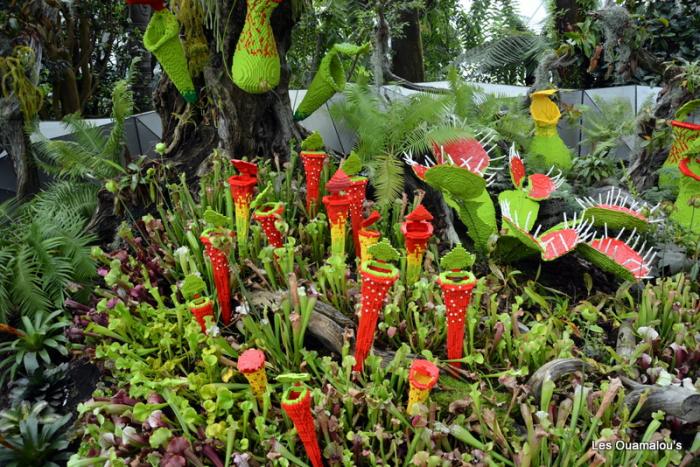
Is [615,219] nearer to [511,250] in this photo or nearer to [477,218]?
[511,250]

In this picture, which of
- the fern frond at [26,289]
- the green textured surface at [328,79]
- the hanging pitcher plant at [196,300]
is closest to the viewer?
the hanging pitcher plant at [196,300]

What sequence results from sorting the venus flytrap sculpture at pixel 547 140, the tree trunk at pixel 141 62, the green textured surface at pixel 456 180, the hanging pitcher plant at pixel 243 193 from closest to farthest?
the hanging pitcher plant at pixel 243 193 → the green textured surface at pixel 456 180 → the venus flytrap sculpture at pixel 547 140 → the tree trunk at pixel 141 62

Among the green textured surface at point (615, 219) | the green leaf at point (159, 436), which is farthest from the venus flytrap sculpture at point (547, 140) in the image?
the green leaf at point (159, 436)

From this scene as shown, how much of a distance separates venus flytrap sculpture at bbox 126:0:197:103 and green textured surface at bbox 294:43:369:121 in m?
0.72

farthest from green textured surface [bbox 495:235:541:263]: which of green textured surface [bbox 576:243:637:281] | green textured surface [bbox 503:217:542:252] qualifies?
green textured surface [bbox 576:243:637:281]

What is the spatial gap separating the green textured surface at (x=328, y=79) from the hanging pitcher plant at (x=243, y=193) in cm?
106

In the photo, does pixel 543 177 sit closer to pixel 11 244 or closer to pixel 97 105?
pixel 11 244

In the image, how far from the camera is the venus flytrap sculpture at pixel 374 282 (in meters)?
1.48

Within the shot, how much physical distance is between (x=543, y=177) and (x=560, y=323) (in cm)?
108

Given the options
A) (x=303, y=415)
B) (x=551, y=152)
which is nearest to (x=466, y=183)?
(x=303, y=415)

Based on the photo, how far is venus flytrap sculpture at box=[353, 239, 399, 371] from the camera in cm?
148

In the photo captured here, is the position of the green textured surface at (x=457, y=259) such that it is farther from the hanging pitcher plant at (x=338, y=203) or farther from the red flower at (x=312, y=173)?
the red flower at (x=312, y=173)

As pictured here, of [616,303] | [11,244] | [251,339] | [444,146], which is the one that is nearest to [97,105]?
[11,244]

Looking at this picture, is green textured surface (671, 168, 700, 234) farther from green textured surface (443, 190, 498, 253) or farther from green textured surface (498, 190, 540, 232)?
green textured surface (443, 190, 498, 253)
